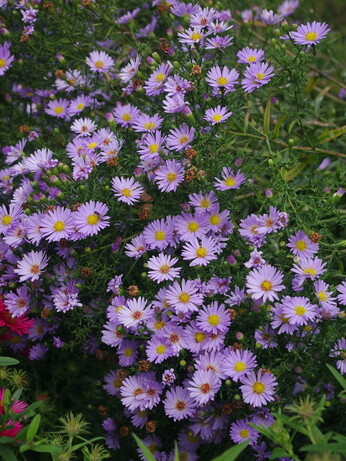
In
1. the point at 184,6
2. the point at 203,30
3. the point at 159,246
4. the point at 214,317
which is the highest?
the point at 184,6

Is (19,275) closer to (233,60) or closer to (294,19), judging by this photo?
(233,60)

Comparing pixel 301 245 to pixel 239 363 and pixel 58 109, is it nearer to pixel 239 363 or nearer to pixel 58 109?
pixel 239 363

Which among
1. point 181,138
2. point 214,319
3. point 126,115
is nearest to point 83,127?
point 126,115

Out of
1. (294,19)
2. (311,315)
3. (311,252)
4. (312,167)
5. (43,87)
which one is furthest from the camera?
(294,19)

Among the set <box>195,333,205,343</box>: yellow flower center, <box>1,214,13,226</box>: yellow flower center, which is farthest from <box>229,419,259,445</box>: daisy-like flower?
<box>1,214,13,226</box>: yellow flower center

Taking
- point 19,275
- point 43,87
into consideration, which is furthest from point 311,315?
point 43,87

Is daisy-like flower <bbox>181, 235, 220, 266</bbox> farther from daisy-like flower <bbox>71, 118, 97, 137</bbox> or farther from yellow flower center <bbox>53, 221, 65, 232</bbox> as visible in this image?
daisy-like flower <bbox>71, 118, 97, 137</bbox>
